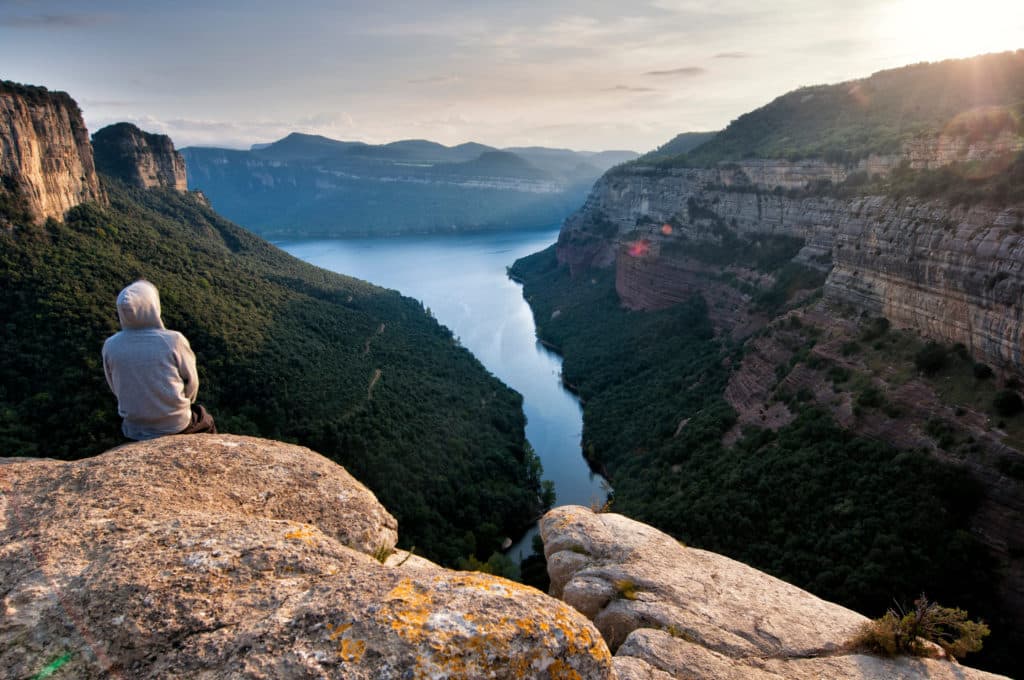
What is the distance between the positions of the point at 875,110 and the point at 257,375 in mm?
47854

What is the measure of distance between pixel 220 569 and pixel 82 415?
20671mm

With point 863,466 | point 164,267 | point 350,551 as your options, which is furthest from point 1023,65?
point 164,267

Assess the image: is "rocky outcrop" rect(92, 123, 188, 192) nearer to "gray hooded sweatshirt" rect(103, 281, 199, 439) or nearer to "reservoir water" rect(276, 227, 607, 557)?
"reservoir water" rect(276, 227, 607, 557)

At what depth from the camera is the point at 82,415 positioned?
19.7 m

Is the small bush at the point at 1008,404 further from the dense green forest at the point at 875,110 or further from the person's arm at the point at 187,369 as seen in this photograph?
the person's arm at the point at 187,369

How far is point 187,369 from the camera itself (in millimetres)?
6066

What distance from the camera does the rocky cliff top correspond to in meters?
3.11

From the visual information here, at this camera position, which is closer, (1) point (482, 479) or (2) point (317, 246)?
(1) point (482, 479)

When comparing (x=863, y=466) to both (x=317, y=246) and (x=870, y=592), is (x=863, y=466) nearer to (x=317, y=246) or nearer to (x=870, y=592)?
(x=870, y=592)

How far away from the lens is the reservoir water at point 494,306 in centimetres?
3984

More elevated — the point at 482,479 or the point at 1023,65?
the point at 1023,65

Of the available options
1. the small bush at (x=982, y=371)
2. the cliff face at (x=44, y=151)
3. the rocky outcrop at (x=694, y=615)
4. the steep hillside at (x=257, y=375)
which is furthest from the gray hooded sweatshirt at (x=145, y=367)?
the cliff face at (x=44, y=151)

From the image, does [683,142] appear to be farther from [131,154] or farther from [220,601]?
[220,601]

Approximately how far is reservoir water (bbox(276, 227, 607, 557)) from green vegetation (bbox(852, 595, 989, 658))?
16.8m
